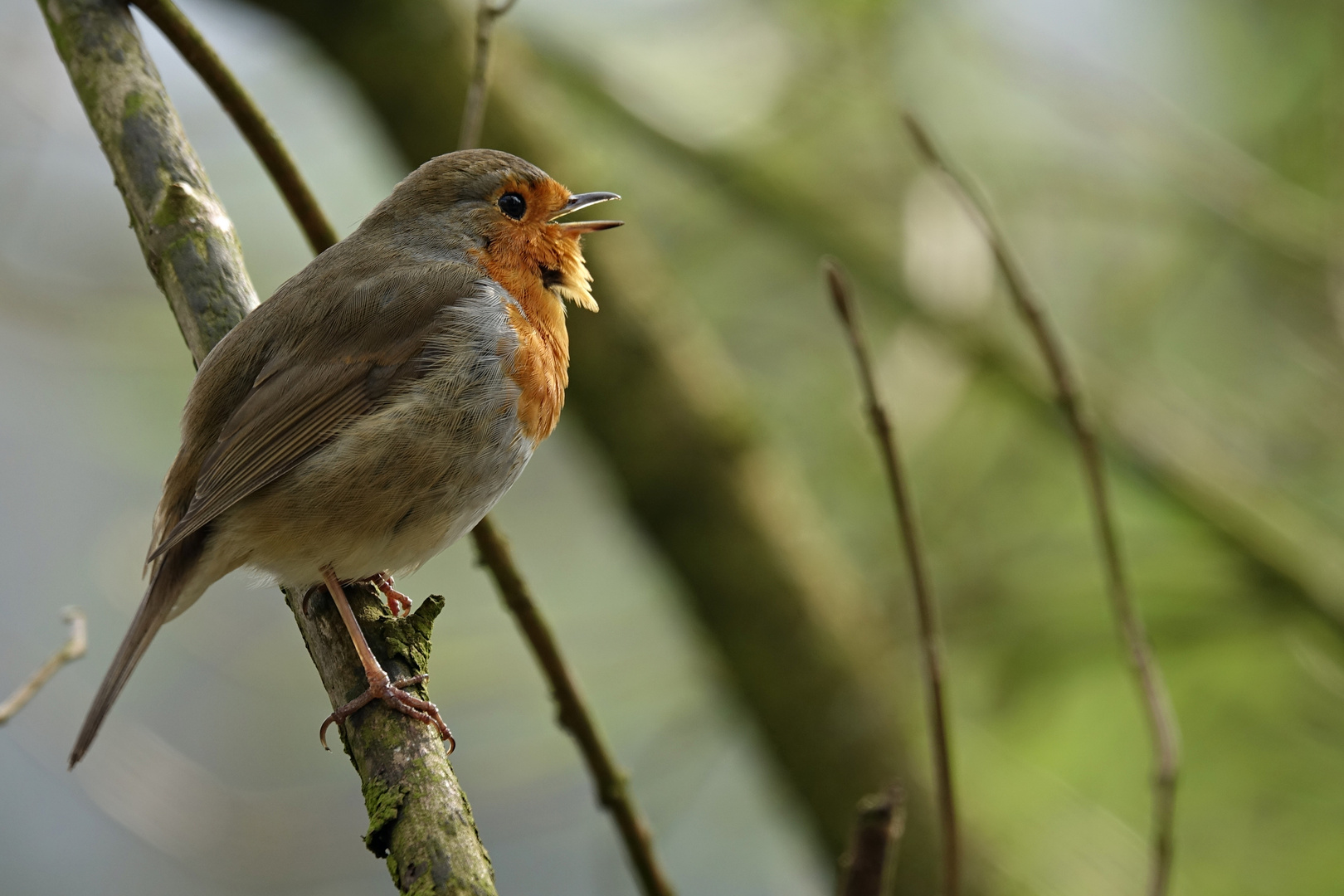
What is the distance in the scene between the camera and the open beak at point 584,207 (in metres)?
3.21

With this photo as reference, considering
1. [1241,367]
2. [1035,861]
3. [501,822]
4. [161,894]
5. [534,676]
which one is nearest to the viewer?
[1035,861]

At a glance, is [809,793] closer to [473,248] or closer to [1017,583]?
[1017,583]

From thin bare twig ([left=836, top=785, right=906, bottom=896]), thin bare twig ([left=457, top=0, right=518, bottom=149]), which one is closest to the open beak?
thin bare twig ([left=457, top=0, right=518, bottom=149])

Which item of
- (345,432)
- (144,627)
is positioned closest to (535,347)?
(345,432)

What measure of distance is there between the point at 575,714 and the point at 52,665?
1.16 m

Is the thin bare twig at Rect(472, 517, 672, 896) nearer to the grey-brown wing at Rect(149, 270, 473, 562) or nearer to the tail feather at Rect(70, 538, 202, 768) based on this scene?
the grey-brown wing at Rect(149, 270, 473, 562)

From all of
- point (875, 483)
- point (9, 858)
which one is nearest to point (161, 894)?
point (9, 858)

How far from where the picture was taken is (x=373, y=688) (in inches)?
79.4

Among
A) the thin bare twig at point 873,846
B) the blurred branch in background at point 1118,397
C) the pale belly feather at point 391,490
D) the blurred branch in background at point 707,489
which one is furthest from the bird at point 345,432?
the blurred branch in background at point 1118,397

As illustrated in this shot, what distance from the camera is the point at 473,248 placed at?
318cm

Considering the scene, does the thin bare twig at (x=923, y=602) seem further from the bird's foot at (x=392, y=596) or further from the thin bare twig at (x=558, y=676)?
the bird's foot at (x=392, y=596)

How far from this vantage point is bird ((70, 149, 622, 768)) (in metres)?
2.50

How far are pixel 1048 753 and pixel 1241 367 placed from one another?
2437mm

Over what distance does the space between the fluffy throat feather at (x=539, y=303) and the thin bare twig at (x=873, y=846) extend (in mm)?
1140
